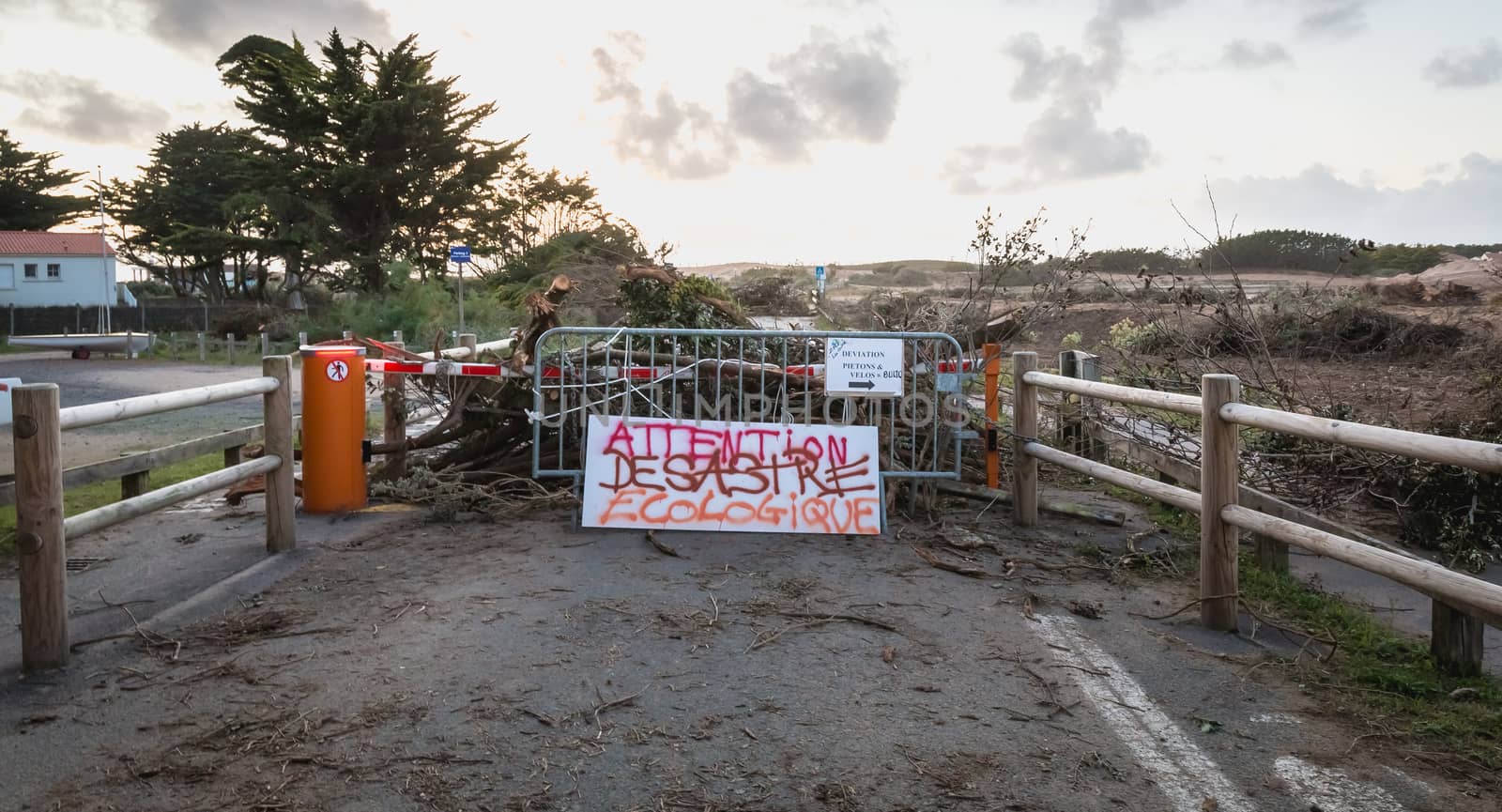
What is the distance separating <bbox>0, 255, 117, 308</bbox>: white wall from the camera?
68.9 meters

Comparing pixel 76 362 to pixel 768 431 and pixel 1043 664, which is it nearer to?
pixel 768 431

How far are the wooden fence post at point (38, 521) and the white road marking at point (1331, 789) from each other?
16.1 feet

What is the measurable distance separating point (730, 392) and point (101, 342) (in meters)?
37.6

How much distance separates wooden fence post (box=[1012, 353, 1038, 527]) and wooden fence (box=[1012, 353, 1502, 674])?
199mm

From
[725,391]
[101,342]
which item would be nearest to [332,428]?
[725,391]

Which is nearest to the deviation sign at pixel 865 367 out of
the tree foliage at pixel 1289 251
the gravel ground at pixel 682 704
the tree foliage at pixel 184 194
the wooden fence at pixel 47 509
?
the gravel ground at pixel 682 704

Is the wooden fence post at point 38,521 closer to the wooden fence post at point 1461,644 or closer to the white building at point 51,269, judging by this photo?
the wooden fence post at point 1461,644

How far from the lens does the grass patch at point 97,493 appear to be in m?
7.67

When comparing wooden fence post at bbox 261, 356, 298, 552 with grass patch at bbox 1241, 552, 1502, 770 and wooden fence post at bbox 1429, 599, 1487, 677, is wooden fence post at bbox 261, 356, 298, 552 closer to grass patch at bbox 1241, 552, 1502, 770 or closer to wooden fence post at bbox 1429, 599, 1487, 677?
grass patch at bbox 1241, 552, 1502, 770

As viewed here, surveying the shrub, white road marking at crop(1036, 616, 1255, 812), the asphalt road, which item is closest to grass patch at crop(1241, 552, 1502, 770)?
white road marking at crop(1036, 616, 1255, 812)

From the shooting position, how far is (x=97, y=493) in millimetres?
9602

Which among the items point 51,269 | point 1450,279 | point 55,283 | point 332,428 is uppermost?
point 51,269

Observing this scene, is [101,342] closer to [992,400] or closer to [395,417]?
[395,417]

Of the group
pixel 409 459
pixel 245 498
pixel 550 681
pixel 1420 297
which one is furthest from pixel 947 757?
pixel 1420 297
